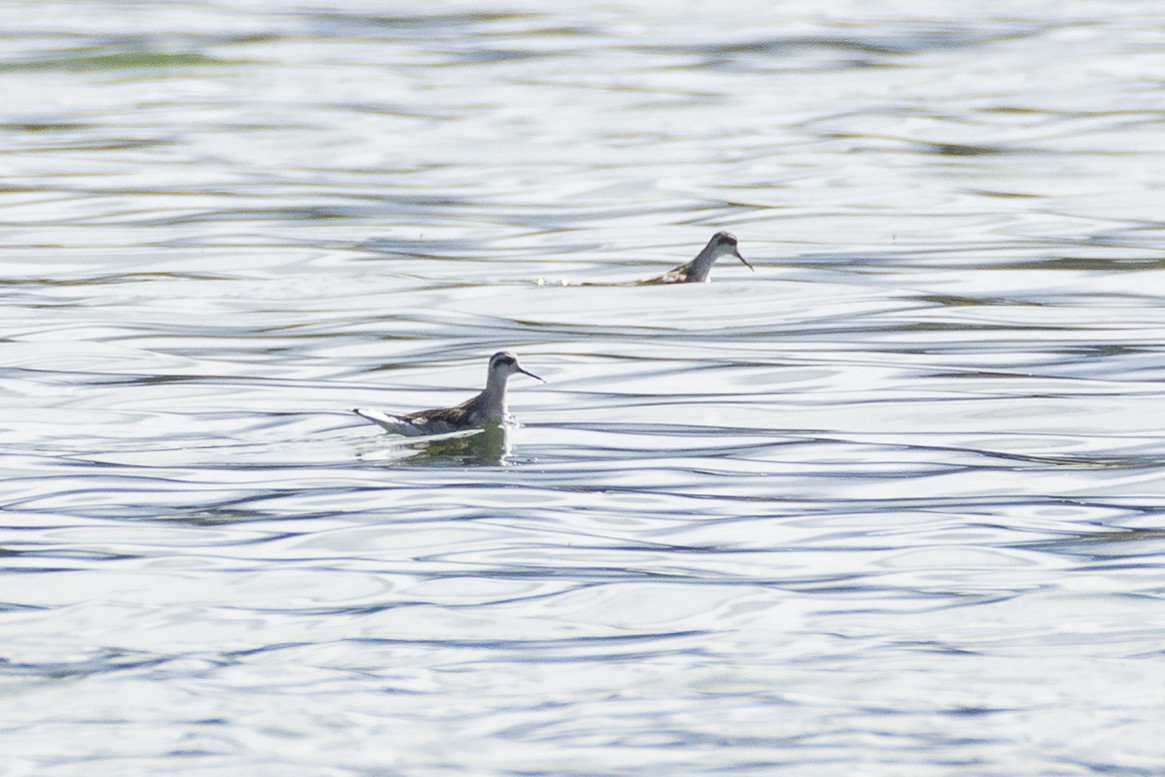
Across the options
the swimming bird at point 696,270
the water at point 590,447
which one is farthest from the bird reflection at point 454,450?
the swimming bird at point 696,270

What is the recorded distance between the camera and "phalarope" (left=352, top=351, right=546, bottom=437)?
11.7 metres

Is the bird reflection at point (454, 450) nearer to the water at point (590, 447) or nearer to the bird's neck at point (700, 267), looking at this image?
the water at point (590, 447)

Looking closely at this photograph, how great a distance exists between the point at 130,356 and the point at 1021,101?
16.3 metres

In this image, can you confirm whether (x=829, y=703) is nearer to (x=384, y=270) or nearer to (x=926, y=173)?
(x=384, y=270)

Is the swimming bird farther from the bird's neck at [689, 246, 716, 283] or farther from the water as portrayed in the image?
the water

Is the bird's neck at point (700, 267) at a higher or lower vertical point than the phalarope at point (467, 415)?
higher

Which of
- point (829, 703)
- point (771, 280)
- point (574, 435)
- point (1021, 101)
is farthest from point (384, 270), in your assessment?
point (1021, 101)

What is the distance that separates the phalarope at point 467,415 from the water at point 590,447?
0.47 feet

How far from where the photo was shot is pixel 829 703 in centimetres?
785

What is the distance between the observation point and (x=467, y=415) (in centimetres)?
1190

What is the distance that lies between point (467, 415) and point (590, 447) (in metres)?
0.69

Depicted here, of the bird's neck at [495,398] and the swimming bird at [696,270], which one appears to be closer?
the bird's neck at [495,398]

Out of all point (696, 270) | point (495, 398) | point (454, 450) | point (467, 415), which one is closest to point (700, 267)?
point (696, 270)

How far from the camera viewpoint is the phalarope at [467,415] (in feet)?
38.4
